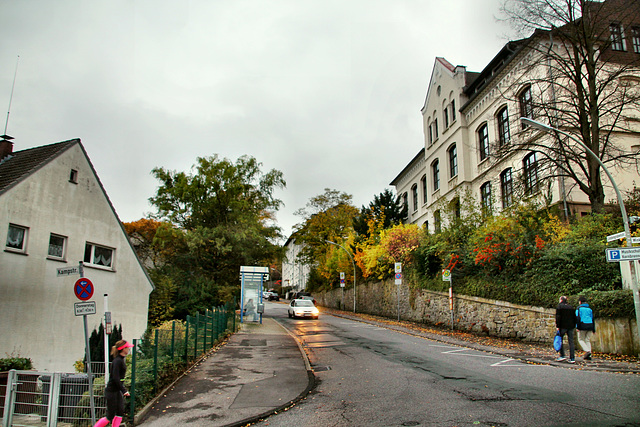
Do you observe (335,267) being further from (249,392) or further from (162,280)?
(249,392)

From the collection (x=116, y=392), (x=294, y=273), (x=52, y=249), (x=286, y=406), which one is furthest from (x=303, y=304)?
(x=294, y=273)

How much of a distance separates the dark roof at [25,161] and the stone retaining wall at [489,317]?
17853 millimetres

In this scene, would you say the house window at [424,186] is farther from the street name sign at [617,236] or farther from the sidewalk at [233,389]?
the street name sign at [617,236]

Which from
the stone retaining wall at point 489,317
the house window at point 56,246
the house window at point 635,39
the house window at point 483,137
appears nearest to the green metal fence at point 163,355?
the house window at point 56,246

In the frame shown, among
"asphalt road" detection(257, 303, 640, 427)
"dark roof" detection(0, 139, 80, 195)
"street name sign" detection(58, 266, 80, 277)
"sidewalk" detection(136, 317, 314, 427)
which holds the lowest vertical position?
"sidewalk" detection(136, 317, 314, 427)

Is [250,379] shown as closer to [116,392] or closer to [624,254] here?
[116,392]

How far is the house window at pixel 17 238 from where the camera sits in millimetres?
13745

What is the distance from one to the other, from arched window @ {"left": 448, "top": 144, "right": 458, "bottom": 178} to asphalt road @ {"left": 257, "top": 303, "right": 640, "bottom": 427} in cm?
2211

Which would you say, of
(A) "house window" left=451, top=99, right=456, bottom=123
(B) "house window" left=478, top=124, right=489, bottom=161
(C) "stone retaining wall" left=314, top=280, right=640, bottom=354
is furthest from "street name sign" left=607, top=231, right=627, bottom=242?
(A) "house window" left=451, top=99, right=456, bottom=123

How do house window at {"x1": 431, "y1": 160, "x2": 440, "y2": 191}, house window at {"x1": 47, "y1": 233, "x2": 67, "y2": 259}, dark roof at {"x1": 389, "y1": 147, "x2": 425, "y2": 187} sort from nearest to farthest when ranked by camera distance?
1. house window at {"x1": 47, "y1": 233, "x2": 67, "y2": 259}
2. house window at {"x1": 431, "y1": 160, "x2": 440, "y2": 191}
3. dark roof at {"x1": 389, "y1": 147, "x2": 425, "y2": 187}

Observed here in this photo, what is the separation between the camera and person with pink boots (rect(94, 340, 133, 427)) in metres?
7.11

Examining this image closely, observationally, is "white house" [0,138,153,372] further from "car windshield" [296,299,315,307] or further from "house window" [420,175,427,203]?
"house window" [420,175,427,203]

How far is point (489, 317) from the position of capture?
62.5 ft

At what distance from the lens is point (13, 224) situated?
1387 cm
